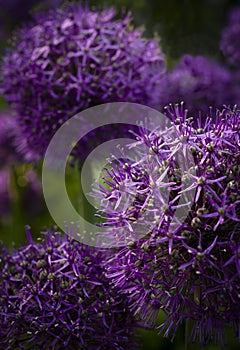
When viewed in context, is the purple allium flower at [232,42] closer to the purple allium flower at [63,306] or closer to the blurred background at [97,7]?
the blurred background at [97,7]

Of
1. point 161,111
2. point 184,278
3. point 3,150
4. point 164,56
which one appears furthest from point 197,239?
point 3,150

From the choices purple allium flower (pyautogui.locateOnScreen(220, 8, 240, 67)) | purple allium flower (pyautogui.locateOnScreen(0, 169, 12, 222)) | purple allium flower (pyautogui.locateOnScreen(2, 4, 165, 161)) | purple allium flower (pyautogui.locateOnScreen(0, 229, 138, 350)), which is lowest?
purple allium flower (pyautogui.locateOnScreen(0, 169, 12, 222))

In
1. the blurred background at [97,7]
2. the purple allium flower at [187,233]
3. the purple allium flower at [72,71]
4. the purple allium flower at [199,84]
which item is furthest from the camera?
the blurred background at [97,7]

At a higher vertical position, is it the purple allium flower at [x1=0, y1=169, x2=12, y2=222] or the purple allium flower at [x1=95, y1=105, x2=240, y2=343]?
the purple allium flower at [x1=95, y1=105, x2=240, y2=343]

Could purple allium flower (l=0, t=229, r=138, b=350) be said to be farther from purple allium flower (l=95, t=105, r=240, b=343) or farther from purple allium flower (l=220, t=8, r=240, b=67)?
purple allium flower (l=220, t=8, r=240, b=67)

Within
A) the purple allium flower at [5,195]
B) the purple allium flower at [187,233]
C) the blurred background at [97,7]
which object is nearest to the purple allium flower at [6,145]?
the blurred background at [97,7]

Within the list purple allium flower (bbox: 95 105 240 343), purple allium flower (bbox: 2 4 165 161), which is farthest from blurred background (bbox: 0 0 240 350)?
purple allium flower (bbox: 95 105 240 343)

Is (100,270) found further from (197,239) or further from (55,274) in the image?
(197,239)
